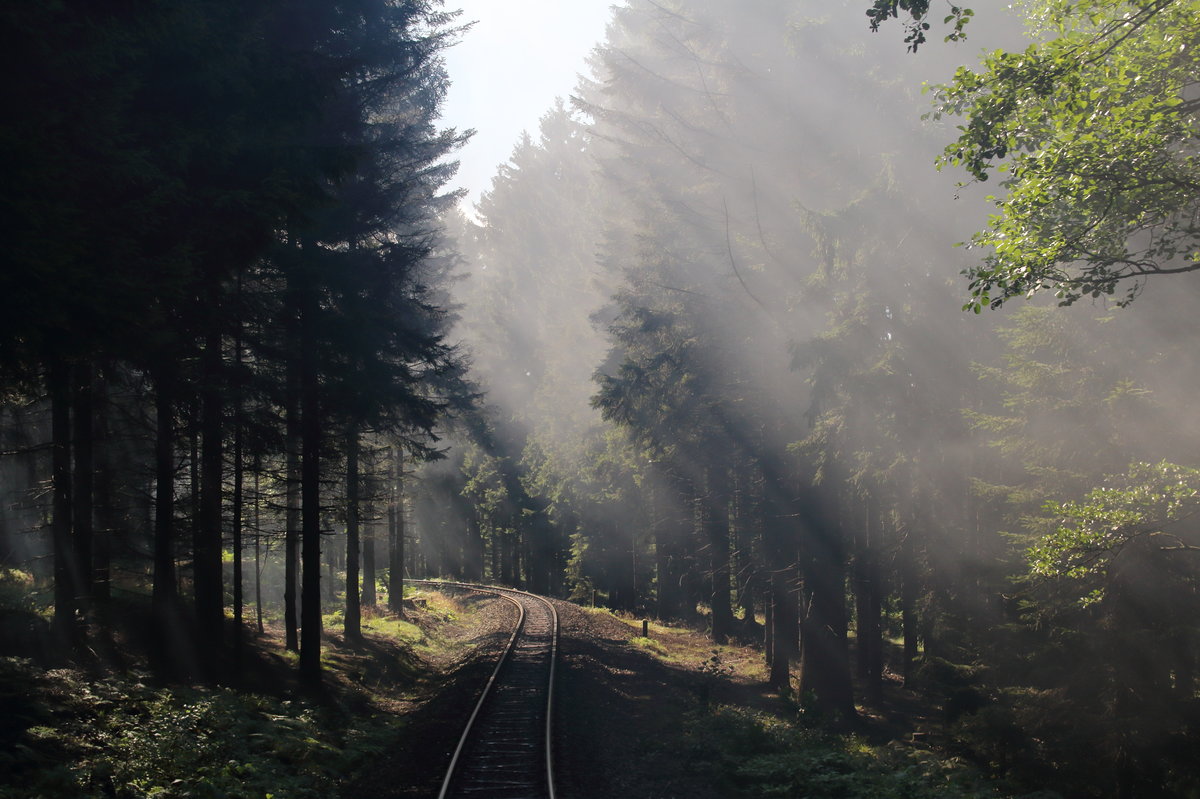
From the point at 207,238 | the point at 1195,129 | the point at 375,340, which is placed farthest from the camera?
the point at 375,340

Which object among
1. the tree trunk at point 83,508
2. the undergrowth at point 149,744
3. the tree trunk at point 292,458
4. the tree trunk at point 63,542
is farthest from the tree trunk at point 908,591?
the tree trunk at point 83,508

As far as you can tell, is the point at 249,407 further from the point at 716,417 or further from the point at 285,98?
the point at 716,417

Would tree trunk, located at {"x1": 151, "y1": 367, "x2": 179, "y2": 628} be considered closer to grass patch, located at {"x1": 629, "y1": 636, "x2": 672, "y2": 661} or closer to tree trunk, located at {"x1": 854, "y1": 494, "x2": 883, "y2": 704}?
tree trunk, located at {"x1": 854, "y1": 494, "x2": 883, "y2": 704}

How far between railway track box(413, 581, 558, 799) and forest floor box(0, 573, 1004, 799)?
0.31m

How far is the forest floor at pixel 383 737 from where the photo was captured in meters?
8.23

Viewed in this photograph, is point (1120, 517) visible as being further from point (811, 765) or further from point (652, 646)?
point (652, 646)

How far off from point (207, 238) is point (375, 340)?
703 centimetres

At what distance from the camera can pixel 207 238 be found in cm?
938

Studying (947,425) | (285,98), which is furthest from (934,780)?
(285,98)

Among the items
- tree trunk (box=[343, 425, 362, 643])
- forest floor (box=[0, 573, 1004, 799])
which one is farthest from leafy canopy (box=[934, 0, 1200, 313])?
tree trunk (box=[343, 425, 362, 643])

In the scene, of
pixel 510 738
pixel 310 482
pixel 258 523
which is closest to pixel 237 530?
pixel 310 482

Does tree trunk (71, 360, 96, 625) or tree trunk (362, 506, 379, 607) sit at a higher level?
tree trunk (71, 360, 96, 625)

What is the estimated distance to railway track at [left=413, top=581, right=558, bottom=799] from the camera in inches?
389

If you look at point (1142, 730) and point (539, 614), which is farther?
point (539, 614)
